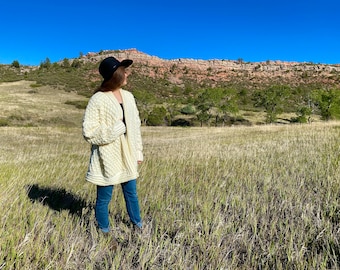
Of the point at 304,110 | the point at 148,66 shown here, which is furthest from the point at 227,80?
the point at 304,110

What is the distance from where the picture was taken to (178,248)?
279cm

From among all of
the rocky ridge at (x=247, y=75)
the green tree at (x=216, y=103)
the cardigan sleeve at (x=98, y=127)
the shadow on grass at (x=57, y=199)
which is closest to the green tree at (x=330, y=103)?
the green tree at (x=216, y=103)

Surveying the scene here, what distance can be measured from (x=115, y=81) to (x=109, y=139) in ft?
2.10

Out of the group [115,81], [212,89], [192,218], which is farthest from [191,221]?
[212,89]

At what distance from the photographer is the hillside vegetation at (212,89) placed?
4359 cm

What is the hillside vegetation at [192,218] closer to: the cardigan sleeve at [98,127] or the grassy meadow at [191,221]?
the grassy meadow at [191,221]

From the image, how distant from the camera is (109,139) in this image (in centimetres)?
315

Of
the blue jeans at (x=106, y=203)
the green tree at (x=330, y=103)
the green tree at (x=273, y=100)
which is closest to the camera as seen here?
the blue jeans at (x=106, y=203)

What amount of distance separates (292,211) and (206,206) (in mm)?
1007

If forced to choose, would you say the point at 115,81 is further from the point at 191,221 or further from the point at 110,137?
the point at 191,221

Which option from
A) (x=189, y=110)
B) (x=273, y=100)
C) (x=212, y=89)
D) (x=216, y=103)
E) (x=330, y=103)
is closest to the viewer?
(x=330, y=103)

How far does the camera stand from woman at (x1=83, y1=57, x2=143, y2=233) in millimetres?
3186

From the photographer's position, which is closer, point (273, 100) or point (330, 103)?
point (330, 103)

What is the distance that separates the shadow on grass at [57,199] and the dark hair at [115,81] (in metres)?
1.78
